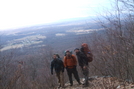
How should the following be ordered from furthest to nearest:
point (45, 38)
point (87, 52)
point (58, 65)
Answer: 1. point (45, 38)
2. point (58, 65)
3. point (87, 52)

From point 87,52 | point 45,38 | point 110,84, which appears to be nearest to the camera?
point 110,84

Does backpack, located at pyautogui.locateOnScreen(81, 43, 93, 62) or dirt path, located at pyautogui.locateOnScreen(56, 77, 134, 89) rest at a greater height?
backpack, located at pyautogui.locateOnScreen(81, 43, 93, 62)

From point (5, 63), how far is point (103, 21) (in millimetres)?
4234

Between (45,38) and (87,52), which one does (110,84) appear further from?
(45,38)

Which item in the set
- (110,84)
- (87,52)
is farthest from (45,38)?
(110,84)

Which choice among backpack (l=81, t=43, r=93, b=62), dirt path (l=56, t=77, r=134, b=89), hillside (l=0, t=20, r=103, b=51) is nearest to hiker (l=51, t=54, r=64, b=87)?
dirt path (l=56, t=77, r=134, b=89)

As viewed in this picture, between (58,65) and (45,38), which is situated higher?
(58,65)

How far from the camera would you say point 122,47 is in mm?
5230

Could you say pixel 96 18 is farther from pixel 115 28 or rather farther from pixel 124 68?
pixel 124 68

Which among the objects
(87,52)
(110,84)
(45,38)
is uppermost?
(87,52)

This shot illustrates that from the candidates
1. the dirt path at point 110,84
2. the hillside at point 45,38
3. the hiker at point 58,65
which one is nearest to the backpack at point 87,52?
the dirt path at point 110,84

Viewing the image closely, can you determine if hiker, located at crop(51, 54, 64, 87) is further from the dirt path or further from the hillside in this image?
the hillside

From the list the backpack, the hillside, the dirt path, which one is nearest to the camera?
the dirt path

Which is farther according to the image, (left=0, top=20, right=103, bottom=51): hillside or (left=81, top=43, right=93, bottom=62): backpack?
(left=0, top=20, right=103, bottom=51): hillside
